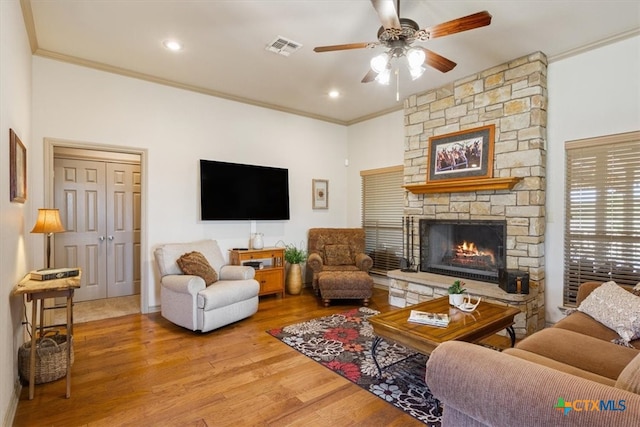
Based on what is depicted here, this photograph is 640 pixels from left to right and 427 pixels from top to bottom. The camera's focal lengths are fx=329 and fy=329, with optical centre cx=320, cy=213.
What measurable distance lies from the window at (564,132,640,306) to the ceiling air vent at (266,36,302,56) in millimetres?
3043

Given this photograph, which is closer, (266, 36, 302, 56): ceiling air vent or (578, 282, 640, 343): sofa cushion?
(578, 282, 640, 343): sofa cushion

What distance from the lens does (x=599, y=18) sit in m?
2.86

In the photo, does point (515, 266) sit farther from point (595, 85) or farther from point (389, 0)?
point (389, 0)

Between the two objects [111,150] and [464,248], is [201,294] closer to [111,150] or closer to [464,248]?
[111,150]

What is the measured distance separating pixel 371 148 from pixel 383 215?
1190 millimetres

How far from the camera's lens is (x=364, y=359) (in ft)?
9.32

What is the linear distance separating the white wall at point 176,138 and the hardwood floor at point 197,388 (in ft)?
4.32

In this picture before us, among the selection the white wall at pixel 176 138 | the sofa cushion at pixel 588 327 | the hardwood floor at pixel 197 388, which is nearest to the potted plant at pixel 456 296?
the sofa cushion at pixel 588 327

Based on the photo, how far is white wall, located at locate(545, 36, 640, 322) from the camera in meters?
3.10

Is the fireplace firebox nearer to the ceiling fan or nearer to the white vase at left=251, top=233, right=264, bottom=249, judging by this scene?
the ceiling fan

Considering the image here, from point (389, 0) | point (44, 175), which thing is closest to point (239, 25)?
point (389, 0)

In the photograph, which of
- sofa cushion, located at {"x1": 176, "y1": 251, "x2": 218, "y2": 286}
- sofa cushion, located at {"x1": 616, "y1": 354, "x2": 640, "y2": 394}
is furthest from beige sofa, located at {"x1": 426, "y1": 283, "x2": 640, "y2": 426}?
sofa cushion, located at {"x1": 176, "y1": 251, "x2": 218, "y2": 286}

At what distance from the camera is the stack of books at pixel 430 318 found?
2.38 m

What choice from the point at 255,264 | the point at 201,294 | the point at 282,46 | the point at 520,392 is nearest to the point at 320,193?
the point at 255,264
